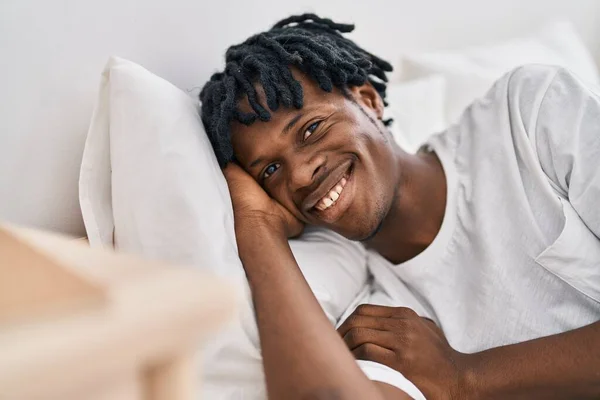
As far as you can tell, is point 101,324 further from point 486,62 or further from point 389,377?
point 486,62

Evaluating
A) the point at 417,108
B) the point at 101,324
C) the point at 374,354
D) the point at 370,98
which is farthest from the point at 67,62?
the point at 417,108

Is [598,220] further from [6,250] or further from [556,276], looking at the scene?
[6,250]

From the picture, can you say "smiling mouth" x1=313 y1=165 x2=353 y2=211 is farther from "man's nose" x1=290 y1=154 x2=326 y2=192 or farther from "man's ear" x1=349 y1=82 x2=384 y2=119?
"man's ear" x1=349 y1=82 x2=384 y2=119

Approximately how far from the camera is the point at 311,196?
38.5 inches

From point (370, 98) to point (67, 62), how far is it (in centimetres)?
53

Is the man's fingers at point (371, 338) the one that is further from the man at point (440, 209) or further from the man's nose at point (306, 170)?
the man's nose at point (306, 170)

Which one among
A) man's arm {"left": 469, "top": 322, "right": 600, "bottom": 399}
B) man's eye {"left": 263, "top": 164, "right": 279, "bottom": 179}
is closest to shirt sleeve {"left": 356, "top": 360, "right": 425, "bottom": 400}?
man's arm {"left": 469, "top": 322, "right": 600, "bottom": 399}

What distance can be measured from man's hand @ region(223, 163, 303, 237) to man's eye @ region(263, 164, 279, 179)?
2cm

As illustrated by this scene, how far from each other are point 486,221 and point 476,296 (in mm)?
126

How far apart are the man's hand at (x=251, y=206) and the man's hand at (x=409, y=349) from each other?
194 mm

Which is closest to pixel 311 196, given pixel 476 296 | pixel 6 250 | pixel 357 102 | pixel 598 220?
pixel 357 102

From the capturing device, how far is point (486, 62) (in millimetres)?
1683

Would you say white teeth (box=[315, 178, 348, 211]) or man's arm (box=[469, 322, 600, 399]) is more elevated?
white teeth (box=[315, 178, 348, 211])

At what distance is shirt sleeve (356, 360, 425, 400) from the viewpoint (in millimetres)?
803
